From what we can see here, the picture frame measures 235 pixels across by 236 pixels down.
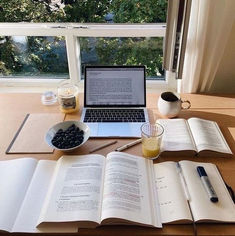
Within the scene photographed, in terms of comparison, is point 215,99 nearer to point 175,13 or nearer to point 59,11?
point 175,13

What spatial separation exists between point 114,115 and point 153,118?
0.18 meters

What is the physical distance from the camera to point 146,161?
94 centimetres

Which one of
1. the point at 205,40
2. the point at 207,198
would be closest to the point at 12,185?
the point at 207,198

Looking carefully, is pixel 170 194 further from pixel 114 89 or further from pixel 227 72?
pixel 227 72

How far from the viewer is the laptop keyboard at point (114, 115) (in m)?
1.18

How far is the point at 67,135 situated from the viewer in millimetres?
1020

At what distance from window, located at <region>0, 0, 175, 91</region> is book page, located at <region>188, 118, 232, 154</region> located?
729 mm

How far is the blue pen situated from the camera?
0.77m

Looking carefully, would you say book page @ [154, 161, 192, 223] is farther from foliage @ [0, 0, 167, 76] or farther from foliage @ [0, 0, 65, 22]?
foliage @ [0, 0, 65, 22]

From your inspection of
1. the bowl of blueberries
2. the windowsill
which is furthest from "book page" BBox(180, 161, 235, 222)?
the windowsill

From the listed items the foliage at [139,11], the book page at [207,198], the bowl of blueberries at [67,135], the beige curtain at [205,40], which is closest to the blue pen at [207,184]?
the book page at [207,198]

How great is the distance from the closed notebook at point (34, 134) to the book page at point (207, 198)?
0.51 meters

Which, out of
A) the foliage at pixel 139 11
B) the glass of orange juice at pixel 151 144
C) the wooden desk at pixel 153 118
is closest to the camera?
the wooden desk at pixel 153 118

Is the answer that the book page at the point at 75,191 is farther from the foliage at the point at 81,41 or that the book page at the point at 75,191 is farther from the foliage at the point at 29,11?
the foliage at the point at 29,11
